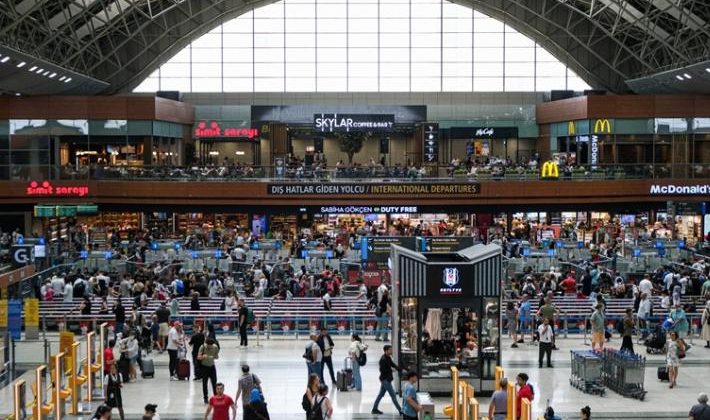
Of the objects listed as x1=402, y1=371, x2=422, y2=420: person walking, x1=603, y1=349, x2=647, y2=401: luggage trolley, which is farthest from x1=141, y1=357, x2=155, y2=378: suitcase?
x1=603, y1=349, x2=647, y2=401: luggage trolley

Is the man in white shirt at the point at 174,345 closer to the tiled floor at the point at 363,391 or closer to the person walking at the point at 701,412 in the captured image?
the tiled floor at the point at 363,391

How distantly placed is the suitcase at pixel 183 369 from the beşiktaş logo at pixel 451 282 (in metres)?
5.81

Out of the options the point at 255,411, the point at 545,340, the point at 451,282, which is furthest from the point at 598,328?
the point at 255,411

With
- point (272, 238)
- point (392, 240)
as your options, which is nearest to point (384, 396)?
point (392, 240)

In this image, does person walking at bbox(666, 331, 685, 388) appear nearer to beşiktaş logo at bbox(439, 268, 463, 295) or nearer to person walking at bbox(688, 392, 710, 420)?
beşiktaş logo at bbox(439, 268, 463, 295)

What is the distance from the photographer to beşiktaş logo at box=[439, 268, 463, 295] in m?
21.0

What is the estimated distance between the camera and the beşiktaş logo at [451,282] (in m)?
21.0

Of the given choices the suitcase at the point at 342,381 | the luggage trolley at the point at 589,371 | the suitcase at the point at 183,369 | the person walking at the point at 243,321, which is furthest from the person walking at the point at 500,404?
the person walking at the point at 243,321

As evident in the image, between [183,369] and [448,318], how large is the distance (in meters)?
5.82

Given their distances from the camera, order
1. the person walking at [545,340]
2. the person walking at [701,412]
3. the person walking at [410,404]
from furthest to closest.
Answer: the person walking at [545,340], the person walking at [410,404], the person walking at [701,412]

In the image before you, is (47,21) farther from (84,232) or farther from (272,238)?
(272,238)

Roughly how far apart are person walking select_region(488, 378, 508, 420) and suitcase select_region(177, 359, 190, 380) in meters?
8.33

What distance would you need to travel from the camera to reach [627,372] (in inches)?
854

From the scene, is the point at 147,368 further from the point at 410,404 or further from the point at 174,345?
the point at 410,404
